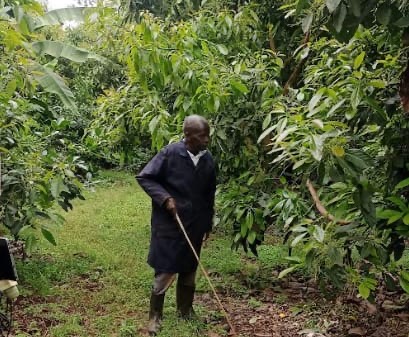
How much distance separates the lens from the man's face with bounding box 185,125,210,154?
409cm

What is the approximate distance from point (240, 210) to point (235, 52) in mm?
1766

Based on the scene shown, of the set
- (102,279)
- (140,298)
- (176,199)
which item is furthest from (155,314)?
(102,279)

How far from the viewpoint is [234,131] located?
200 inches

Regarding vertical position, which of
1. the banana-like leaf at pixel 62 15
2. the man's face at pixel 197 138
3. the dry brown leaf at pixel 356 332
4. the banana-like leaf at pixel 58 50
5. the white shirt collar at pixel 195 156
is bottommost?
the dry brown leaf at pixel 356 332

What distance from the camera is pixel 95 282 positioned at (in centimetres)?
552

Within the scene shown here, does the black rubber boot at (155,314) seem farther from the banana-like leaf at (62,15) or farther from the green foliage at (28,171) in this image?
the banana-like leaf at (62,15)

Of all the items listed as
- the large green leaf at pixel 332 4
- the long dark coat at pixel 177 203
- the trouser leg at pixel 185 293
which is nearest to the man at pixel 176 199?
the long dark coat at pixel 177 203

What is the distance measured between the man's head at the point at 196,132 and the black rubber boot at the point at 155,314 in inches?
46.8

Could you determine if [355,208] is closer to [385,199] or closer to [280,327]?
[385,199]

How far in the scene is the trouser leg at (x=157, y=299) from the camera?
4184mm

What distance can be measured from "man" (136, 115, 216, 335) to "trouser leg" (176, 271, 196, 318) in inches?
4.2

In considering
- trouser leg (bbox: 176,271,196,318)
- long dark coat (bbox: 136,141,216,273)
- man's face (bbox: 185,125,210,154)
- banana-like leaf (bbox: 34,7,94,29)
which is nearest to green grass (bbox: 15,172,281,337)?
trouser leg (bbox: 176,271,196,318)

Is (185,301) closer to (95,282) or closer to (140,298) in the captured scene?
(140,298)

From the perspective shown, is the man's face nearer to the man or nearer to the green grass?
the man
